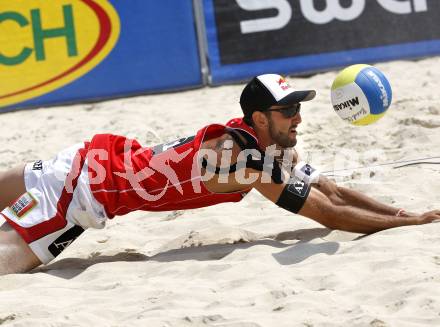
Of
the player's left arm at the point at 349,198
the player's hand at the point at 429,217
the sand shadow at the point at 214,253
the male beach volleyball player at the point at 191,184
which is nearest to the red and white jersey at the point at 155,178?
→ the male beach volleyball player at the point at 191,184

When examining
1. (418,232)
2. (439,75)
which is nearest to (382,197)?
(418,232)

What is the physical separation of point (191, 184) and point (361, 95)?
100cm

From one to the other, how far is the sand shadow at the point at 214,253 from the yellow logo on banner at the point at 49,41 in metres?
3.22

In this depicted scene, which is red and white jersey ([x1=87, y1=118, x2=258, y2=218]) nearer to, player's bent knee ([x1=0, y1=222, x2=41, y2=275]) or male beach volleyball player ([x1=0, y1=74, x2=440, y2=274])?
male beach volleyball player ([x1=0, y1=74, x2=440, y2=274])

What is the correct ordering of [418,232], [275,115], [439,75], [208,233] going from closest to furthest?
[418,232] < [275,115] < [208,233] < [439,75]

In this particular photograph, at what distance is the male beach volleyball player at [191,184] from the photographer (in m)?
4.65

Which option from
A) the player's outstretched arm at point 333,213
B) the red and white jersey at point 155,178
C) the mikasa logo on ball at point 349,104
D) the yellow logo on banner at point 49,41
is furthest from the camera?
the yellow logo on banner at point 49,41

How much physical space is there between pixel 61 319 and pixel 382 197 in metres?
2.30

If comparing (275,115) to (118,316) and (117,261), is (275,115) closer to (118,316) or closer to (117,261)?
(117,261)

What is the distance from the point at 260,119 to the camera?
188 inches

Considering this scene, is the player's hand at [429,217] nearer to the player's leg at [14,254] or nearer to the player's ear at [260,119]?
the player's ear at [260,119]

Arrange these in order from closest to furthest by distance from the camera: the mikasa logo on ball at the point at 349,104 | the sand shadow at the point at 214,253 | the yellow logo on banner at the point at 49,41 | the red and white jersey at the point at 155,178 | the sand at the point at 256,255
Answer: the sand at the point at 256,255 → the sand shadow at the point at 214,253 → the red and white jersey at the point at 155,178 → the mikasa logo on ball at the point at 349,104 → the yellow logo on banner at the point at 49,41

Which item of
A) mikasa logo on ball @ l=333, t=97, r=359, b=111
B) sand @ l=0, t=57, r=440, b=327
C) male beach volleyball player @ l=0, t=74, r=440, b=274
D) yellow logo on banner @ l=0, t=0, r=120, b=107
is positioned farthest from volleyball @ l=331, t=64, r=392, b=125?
yellow logo on banner @ l=0, t=0, r=120, b=107

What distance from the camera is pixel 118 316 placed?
379 cm
